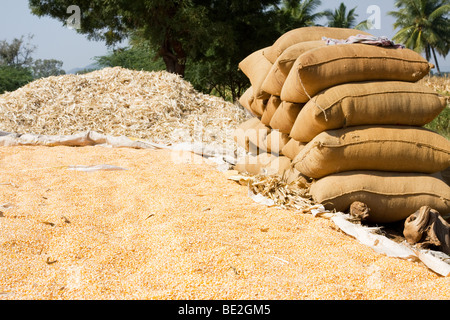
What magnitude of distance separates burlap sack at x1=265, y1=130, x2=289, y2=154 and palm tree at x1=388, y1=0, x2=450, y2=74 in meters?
37.6

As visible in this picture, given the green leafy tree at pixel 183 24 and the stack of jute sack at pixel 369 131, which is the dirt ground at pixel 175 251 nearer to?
the stack of jute sack at pixel 369 131

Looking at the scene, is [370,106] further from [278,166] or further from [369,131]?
[278,166]

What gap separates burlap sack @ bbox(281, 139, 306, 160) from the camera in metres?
3.41

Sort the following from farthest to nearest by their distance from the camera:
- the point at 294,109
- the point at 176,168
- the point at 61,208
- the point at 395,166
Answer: the point at 176,168
the point at 294,109
the point at 395,166
the point at 61,208

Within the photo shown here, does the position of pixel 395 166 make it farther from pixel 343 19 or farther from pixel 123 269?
pixel 343 19

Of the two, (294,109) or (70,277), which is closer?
(70,277)

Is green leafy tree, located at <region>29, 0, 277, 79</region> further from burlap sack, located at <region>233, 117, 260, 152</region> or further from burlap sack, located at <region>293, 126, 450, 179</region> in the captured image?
burlap sack, located at <region>293, 126, 450, 179</region>

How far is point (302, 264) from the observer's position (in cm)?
202

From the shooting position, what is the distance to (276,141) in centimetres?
394

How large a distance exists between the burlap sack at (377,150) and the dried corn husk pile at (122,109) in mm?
3285

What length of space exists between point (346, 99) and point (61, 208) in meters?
2.10

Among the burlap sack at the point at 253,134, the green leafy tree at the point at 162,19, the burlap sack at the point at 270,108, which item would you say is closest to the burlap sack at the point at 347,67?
the burlap sack at the point at 270,108

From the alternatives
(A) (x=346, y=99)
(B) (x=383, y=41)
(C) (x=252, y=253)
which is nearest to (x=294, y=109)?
(A) (x=346, y=99)

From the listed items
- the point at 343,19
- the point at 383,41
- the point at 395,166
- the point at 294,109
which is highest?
the point at 343,19
